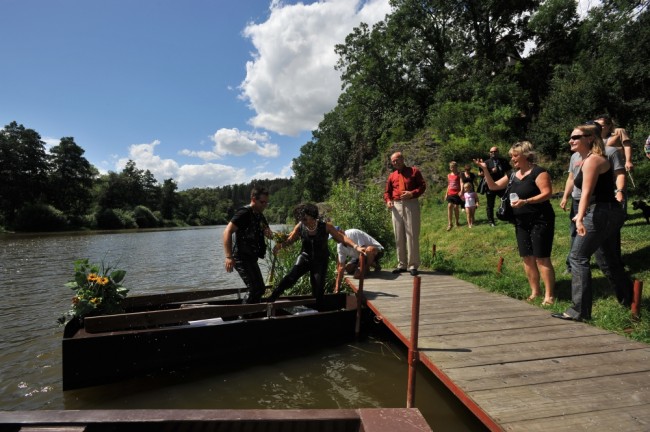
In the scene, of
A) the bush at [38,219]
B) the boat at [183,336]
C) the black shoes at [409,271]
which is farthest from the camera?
the bush at [38,219]

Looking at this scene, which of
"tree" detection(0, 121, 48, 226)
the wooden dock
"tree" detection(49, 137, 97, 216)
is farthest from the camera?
"tree" detection(49, 137, 97, 216)

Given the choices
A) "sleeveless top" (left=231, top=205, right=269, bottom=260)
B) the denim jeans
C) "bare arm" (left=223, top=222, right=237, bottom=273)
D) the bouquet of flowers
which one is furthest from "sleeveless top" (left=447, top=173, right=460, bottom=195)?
the bouquet of flowers

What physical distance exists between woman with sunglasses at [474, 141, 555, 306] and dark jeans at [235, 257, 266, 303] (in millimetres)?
3921

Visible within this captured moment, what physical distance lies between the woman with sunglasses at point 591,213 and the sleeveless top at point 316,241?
11.1ft

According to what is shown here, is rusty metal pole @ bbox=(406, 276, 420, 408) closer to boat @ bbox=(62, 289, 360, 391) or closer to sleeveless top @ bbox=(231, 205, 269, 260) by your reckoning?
boat @ bbox=(62, 289, 360, 391)

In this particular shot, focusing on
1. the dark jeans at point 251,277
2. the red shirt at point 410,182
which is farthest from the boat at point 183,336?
the red shirt at point 410,182

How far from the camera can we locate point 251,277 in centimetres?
574

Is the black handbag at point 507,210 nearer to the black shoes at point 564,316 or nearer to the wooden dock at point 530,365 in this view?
the wooden dock at point 530,365

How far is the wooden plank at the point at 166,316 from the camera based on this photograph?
452cm

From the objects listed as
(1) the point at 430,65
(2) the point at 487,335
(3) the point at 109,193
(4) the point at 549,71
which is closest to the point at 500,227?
(2) the point at 487,335

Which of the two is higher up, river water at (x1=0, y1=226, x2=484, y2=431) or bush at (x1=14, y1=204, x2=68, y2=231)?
bush at (x1=14, y1=204, x2=68, y2=231)

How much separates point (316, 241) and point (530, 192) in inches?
126

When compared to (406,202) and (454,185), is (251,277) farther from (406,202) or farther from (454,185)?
(454,185)

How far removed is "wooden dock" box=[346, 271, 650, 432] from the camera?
258cm
